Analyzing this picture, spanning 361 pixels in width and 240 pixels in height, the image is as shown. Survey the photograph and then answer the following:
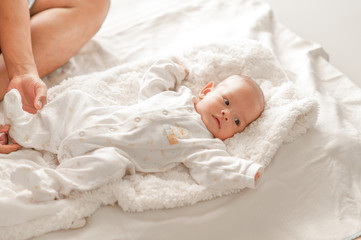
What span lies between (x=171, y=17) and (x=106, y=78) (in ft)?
1.84

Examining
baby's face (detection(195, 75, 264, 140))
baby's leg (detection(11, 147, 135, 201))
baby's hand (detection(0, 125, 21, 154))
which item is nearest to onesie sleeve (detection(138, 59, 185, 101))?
baby's face (detection(195, 75, 264, 140))

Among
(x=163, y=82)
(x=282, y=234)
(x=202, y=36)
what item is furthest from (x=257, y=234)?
(x=202, y=36)

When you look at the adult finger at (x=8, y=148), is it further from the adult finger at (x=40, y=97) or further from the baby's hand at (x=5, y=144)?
the adult finger at (x=40, y=97)

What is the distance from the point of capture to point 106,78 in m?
1.57

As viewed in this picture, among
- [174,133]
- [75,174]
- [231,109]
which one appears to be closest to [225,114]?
[231,109]

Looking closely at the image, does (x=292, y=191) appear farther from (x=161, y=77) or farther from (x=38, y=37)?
(x=38, y=37)

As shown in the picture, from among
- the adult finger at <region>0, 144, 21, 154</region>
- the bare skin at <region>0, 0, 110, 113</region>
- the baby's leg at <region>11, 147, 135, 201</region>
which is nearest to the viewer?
the baby's leg at <region>11, 147, 135, 201</region>

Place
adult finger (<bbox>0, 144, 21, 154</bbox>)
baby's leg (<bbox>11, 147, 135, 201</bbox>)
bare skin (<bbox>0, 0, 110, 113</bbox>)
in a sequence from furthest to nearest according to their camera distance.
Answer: bare skin (<bbox>0, 0, 110, 113</bbox>)
adult finger (<bbox>0, 144, 21, 154</bbox>)
baby's leg (<bbox>11, 147, 135, 201</bbox>)

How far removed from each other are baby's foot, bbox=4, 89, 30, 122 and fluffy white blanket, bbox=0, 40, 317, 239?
0.10m

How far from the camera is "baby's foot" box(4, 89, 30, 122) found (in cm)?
129

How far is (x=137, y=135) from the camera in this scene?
4.23 ft

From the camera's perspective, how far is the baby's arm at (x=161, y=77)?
1.49 metres

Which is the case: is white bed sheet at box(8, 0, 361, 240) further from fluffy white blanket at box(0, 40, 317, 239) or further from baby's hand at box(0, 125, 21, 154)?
baby's hand at box(0, 125, 21, 154)

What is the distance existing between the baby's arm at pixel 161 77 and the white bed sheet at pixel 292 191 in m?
0.26
